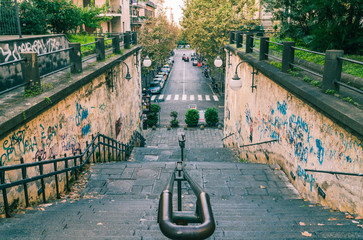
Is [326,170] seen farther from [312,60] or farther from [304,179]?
[312,60]

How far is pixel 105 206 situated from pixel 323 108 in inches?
164

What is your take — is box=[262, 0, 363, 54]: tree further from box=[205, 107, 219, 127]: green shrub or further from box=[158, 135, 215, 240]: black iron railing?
box=[205, 107, 219, 127]: green shrub

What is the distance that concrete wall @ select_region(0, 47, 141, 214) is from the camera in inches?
207

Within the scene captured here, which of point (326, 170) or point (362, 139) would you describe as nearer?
point (362, 139)

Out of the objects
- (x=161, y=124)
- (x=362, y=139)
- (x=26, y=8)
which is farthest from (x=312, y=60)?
(x=161, y=124)

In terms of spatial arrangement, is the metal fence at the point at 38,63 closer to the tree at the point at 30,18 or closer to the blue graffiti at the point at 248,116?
the tree at the point at 30,18

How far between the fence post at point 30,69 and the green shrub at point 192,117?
58.5 ft

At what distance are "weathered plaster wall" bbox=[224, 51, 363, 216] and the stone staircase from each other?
36cm

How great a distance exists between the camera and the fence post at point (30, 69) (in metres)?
6.11

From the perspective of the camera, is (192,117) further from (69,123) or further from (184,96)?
(69,123)

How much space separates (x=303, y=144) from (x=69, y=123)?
536 cm

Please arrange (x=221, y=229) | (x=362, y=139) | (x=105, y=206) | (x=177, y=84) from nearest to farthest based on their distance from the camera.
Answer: (x=221, y=229) < (x=362, y=139) < (x=105, y=206) < (x=177, y=84)

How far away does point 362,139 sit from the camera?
4543 mm

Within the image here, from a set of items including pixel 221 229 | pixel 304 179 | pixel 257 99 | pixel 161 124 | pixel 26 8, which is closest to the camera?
pixel 221 229
